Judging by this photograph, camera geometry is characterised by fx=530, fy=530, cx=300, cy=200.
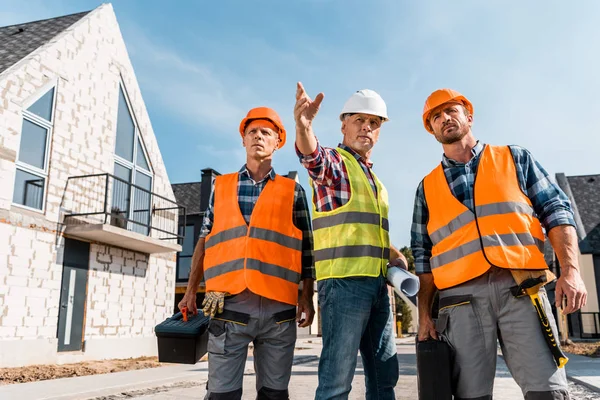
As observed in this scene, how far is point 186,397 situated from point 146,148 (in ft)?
34.7

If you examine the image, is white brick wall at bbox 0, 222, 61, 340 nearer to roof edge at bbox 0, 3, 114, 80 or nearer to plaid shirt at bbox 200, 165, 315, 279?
roof edge at bbox 0, 3, 114, 80

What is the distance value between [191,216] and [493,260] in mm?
25043

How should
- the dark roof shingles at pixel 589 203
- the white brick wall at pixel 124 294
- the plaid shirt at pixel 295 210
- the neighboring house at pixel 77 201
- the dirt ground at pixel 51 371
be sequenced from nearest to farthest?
the plaid shirt at pixel 295 210 < the dirt ground at pixel 51 371 < the neighboring house at pixel 77 201 < the white brick wall at pixel 124 294 < the dark roof shingles at pixel 589 203

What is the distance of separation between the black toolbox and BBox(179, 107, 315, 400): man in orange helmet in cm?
15

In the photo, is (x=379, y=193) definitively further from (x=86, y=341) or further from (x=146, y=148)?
(x=146, y=148)

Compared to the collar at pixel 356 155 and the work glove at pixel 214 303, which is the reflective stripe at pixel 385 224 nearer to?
the collar at pixel 356 155

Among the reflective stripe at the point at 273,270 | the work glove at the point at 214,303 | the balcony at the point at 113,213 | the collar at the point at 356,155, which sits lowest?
the work glove at the point at 214,303

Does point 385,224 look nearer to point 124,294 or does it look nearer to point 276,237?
point 276,237

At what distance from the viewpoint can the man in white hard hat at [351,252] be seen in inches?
112

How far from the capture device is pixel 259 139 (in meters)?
3.53

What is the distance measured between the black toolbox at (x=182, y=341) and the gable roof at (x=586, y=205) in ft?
85.3

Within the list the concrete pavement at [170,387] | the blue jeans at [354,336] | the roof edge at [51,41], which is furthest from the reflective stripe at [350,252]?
the roof edge at [51,41]

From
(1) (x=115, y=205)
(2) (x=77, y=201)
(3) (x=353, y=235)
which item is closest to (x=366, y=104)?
(3) (x=353, y=235)

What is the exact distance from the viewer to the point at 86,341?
1250 centimetres
